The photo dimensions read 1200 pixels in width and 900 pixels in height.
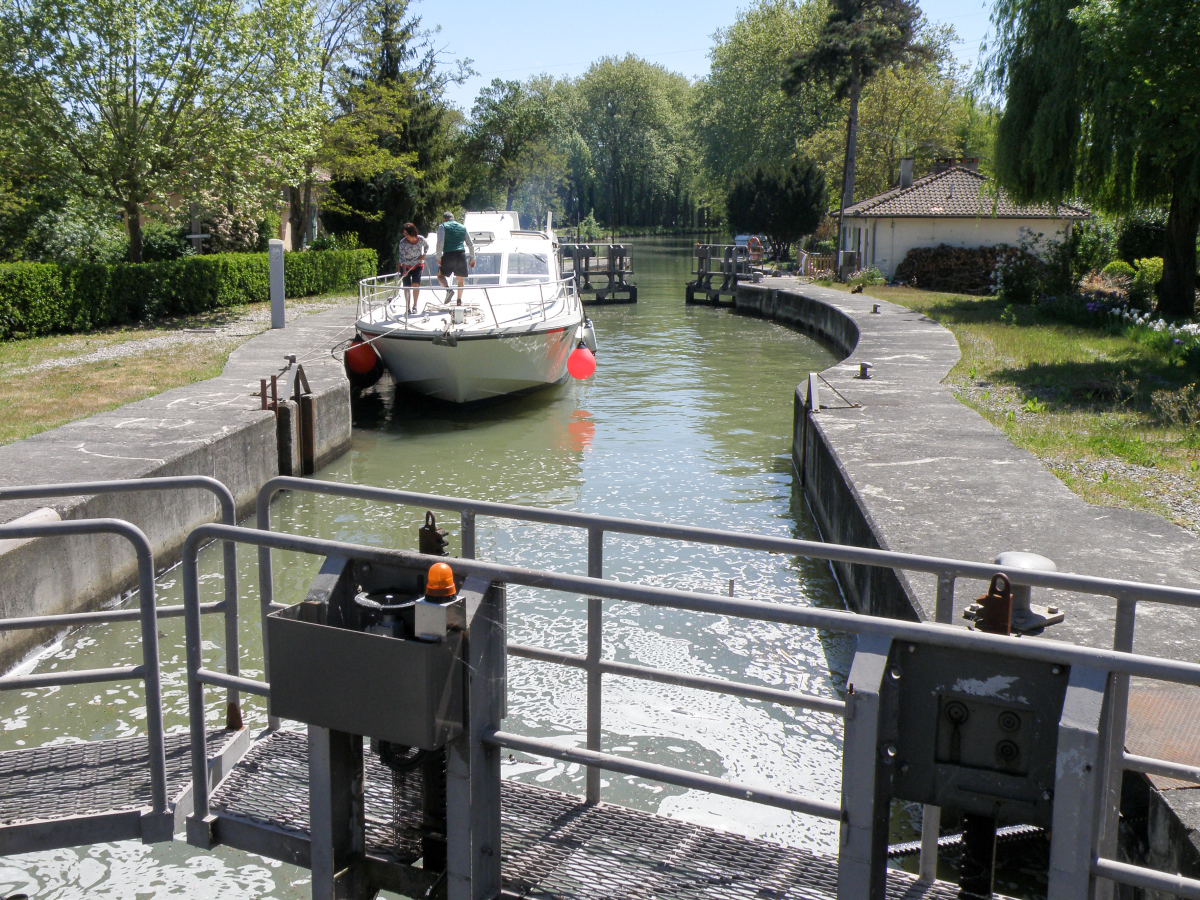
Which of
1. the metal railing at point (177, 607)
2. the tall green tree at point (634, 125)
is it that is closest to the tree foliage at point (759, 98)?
the tall green tree at point (634, 125)

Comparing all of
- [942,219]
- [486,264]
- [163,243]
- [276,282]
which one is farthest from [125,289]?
[942,219]

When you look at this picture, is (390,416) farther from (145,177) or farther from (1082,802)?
(1082,802)

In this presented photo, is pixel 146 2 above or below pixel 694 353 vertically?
above

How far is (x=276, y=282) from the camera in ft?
66.4

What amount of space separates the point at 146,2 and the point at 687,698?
18494 mm

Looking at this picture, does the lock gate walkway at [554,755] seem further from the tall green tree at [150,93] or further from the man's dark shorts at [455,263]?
the tall green tree at [150,93]

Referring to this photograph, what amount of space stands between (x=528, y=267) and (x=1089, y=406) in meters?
9.52

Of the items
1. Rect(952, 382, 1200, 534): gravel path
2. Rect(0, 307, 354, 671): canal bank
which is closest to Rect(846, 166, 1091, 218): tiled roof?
Rect(952, 382, 1200, 534): gravel path

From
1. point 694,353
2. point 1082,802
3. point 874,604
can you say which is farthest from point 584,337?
point 1082,802


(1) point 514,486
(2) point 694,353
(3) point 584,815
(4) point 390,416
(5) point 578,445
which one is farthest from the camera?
(2) point 694,353

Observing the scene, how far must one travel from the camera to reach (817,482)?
1137cm

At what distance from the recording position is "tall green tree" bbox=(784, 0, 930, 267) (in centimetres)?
4434

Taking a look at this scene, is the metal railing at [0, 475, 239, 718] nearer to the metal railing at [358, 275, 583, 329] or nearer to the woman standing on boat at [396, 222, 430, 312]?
the metal railing at [358, 275, 583, 329]

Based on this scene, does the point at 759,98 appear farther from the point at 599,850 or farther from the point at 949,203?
the point at 599,850
